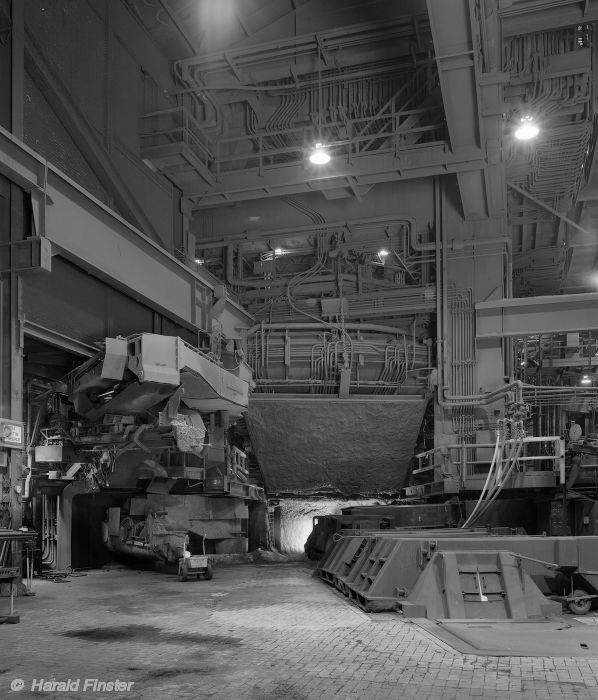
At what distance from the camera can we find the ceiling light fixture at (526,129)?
12.4 metres

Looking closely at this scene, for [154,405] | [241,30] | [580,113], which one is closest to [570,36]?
[580,113]

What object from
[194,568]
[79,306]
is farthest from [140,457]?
[79,306]

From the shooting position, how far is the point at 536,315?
569 inches

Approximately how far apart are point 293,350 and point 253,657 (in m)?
10.3

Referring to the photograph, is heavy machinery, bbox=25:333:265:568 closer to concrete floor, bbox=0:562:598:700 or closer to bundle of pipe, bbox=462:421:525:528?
concrete floor, bbox=0:562:598:700

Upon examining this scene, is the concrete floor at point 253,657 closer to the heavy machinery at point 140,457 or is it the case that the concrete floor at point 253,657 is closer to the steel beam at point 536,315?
the heavy machinery at point 140,457

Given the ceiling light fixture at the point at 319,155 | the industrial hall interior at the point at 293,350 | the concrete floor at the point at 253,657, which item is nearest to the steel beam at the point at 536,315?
the industrial hall interior at the point at 293,350

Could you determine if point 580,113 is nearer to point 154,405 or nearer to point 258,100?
point 258,100

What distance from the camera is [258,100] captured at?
14422 millimetres

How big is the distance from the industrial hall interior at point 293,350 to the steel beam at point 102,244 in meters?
0.05

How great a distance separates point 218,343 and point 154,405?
2.39 metres

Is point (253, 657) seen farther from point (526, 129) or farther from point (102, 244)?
point (526, 129)

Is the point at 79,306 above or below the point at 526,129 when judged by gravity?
below

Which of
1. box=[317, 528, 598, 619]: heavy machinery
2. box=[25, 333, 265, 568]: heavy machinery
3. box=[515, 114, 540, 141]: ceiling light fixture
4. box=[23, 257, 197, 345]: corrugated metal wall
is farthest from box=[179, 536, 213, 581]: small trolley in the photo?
box=[515, 114, 540, 141]: ceiling light fixture
